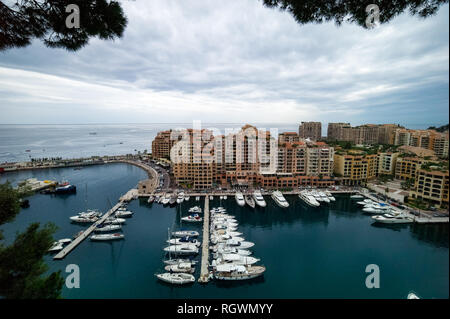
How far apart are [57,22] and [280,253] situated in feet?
38.8

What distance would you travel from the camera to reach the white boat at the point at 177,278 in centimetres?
864

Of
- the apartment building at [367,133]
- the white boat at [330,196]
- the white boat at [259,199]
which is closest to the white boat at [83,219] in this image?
the white boat at [259,199]

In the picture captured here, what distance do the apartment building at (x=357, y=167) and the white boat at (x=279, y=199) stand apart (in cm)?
786

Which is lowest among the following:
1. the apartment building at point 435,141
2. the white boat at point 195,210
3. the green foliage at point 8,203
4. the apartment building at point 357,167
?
the white boat at point 195,210

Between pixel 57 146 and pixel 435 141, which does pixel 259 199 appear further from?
pixel 57 146

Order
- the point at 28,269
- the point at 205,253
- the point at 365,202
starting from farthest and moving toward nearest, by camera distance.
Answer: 1. the point at 365,202
2. the point at 205,253
3. the point at 28,269

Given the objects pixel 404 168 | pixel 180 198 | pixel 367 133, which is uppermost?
pixel 367 133

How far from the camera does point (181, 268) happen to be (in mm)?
9203

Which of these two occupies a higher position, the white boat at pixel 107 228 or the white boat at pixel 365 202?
the white boat at pixel 365 202

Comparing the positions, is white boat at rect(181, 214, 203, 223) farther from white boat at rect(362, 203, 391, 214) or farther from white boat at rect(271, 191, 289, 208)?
white boat at rect(362, 203, 391, 214)

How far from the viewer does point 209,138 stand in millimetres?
25297

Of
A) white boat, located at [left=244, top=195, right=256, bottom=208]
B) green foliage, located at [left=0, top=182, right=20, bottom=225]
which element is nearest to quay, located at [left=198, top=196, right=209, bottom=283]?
white boat, located at [left=244, top=195, right=256, bottom=208]

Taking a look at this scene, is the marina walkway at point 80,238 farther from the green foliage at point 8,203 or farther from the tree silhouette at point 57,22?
the tree silhouette at point 57,22

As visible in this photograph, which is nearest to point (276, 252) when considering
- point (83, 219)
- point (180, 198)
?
point (180, 198)
